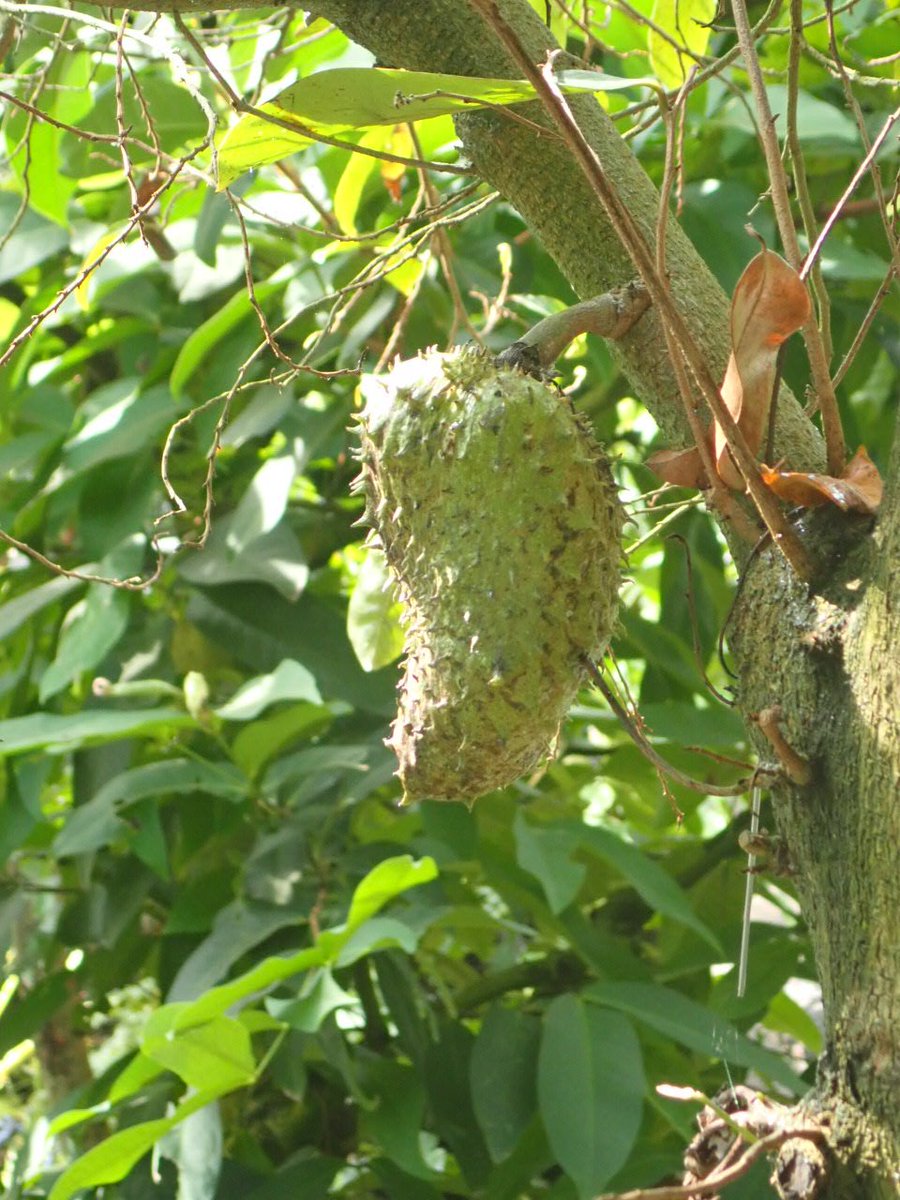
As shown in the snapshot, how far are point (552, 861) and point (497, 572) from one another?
0.66 m

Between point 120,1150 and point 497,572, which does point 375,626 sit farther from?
point 120,1150

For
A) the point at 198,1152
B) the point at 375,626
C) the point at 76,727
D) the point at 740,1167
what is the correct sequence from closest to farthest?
the point at 740,1167 → the point at 375,626 → the point at 198,1152 → the point at 76,727

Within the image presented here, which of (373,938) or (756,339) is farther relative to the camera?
(373,938)

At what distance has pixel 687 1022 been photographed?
1.13 metres

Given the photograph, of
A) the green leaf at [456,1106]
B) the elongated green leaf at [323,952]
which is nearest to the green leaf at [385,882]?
the elongated green leaf at [323,952]

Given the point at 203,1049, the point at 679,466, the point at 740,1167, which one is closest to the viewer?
the point at 740,1167

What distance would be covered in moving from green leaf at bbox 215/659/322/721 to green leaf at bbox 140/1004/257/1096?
29cm

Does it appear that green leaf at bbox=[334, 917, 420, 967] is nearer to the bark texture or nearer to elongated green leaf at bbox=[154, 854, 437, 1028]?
elongated green leaf at bbox=[154, 854, 437, 1028]

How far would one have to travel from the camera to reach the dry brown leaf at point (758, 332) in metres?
0.53

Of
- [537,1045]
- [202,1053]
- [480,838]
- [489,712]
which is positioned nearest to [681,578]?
[480,838]

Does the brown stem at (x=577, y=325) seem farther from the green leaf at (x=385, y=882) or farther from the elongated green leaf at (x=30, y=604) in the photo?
the elongated green leaf at (x=30, y=604)

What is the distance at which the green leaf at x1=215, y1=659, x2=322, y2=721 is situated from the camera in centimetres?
114

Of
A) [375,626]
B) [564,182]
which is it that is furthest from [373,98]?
[375,626]

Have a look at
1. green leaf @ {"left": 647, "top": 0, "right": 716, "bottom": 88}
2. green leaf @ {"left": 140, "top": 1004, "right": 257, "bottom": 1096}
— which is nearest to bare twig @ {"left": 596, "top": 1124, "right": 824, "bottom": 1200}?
green leaf @ {"left": 140, "top": 1004, "right": 257, "bottom": 1096}
